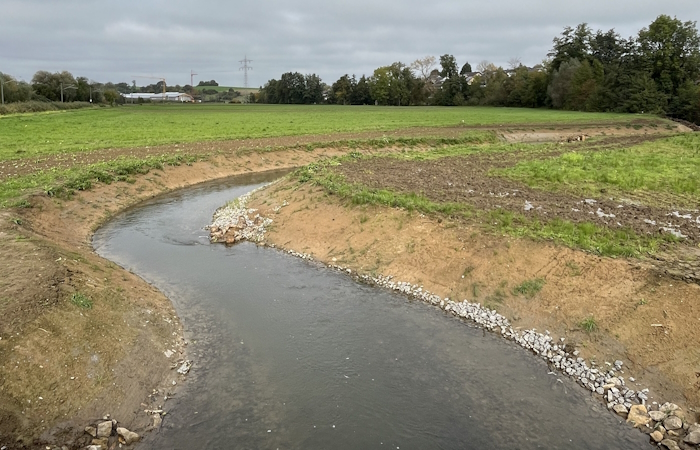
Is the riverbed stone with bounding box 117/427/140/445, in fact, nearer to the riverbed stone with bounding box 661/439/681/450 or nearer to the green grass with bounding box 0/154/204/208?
the riverbed stone with bounding box 661/439/681/450

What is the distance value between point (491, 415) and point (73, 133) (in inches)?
1775

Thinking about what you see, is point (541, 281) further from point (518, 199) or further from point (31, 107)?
point (31, 107)

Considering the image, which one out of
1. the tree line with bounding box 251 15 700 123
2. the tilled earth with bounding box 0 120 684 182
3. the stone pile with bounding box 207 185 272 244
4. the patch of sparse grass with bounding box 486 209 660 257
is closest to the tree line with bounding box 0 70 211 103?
the tree line with bounding box 251 15 700 123

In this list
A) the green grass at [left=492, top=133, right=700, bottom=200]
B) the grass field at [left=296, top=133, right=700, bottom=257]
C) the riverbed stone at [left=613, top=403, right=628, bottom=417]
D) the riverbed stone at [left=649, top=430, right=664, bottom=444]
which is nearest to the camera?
the riverbed stone at [left=649, top=430, right=664, bottom=444]

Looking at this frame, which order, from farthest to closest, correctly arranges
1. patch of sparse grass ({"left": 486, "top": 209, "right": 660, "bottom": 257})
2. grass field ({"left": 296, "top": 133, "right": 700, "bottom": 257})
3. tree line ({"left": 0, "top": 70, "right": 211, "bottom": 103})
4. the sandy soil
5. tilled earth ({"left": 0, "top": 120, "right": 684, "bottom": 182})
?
1. tree line ({"left": 0, "top": 70, "right": 211, "bottom": 103})
2. tilled earth ({"left": 0, "top": 120, "right": 684, "bottom": 182})
3. grass field ({"left": 296, "top": 133, "right": 700, "bottom": 257})
4. patch of sparse grass ({"left": 486, "top": 209, "right": 660, "bottom": 257})
5. the sandy soil

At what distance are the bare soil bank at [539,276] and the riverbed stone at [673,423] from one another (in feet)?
1.04

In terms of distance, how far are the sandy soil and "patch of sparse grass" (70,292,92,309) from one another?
139 mm

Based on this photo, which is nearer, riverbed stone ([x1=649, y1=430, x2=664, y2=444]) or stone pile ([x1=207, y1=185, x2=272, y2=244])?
riverbed stone ([x1=649, y1=430, x2=664, y2=444])

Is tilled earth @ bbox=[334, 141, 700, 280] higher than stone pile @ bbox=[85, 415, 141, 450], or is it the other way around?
tilled earth @ bbox=[334, 141, 700, 280]

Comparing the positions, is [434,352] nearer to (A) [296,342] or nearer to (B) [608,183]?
(A) [296,342]

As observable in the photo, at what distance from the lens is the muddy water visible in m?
8.63

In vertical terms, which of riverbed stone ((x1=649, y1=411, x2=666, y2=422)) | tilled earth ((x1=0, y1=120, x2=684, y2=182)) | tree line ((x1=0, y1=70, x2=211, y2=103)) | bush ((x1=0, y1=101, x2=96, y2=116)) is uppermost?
tree line ((x1=0, y1=70, x2=211, y2=103))

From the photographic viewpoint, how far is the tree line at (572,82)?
82250 millimetres

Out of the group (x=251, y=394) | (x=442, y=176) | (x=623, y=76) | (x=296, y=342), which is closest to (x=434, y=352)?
(x=296, y=342)
